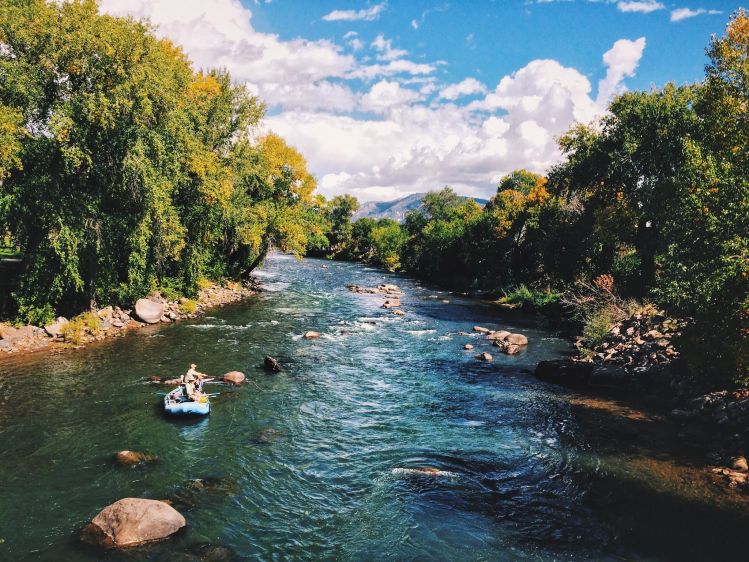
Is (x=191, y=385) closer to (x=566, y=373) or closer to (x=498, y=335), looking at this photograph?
(x=566, y=373)

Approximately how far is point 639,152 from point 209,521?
4355 cm

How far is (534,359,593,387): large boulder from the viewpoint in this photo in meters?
28.9

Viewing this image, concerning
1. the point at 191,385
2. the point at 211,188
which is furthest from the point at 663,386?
the point at 211,188

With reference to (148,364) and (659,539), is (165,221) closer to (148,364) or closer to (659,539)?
(148,364)

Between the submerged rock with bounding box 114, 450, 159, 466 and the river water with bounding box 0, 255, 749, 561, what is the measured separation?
349mm

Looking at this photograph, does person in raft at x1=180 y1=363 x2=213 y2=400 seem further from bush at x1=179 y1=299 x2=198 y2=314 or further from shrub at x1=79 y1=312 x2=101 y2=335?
bush at x1=179 y1=299 x2=198 y2=314

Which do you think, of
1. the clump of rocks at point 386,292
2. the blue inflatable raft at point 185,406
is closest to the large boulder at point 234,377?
the blue inflatable raft at point 185,406

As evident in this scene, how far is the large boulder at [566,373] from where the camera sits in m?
28.9

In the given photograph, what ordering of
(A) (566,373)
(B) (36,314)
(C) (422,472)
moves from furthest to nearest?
(B) (36,314) → (A) (566,373) → (C) (422,472)

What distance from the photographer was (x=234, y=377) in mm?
26453

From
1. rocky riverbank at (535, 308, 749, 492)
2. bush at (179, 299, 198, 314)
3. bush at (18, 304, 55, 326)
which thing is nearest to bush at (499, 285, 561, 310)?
rocky riverbank at (535, 308, 749, 492)

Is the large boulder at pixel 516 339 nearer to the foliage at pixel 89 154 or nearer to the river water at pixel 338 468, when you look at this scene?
the river water at pixel 338 468

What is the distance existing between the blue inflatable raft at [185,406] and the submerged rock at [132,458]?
345 centimetres

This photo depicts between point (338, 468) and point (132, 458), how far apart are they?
7.76 metres
